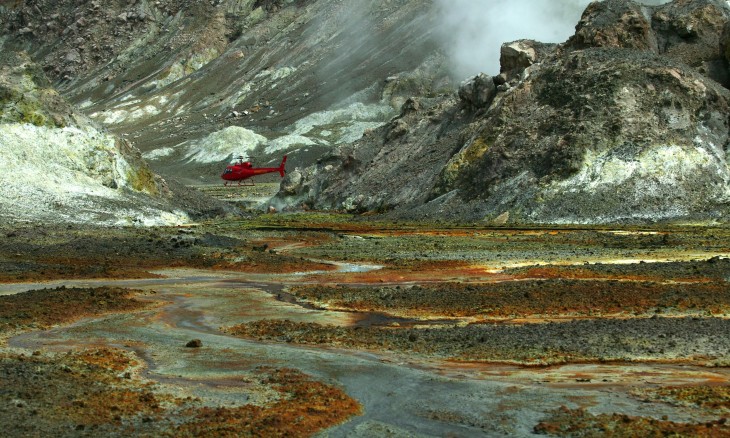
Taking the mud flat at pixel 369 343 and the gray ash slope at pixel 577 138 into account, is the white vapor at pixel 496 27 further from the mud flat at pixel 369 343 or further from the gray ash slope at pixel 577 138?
the mud flat at pixel 369 343

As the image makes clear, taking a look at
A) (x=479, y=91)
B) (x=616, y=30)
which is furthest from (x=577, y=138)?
(x=479, y=91)

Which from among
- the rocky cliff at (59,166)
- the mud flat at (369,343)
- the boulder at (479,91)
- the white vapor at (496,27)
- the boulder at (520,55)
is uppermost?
the white vapor at (496,27)

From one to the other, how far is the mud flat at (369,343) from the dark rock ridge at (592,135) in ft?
61.3

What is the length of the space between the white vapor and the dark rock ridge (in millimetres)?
76271

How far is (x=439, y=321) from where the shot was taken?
25.2 metres

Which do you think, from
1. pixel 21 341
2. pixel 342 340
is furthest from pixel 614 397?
pixel 21 341

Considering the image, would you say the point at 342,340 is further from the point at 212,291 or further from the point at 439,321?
the point at 212,291

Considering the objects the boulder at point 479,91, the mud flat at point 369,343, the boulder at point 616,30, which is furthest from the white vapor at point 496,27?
the mud flat at point 369,343

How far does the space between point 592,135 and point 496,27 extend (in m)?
108

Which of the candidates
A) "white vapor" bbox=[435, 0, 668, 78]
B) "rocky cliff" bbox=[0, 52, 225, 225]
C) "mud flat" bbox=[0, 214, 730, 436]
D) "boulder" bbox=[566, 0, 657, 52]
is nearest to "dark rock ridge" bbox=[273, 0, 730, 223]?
"boulder" bbox=[566, 0, 657, 52]

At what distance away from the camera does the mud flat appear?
47.4 ft

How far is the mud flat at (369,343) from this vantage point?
14.4 metres

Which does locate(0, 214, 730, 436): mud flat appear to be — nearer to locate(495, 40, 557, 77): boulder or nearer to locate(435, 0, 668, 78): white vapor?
locate(495, 40, 557, 77): boulder

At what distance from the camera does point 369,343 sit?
71.3ft
